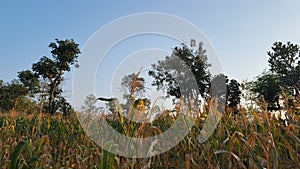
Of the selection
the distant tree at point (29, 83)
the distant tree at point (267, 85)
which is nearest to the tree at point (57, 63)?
the distant tree at point (29, 83)

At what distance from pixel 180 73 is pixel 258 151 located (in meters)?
17.2

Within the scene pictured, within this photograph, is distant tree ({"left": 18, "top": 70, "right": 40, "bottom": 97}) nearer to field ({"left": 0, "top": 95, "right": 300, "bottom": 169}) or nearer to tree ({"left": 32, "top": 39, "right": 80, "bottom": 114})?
tree ({"left": 32, "top": 39, "right": 80, "bottom": 114})

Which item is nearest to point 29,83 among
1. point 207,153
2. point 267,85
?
point 267,85

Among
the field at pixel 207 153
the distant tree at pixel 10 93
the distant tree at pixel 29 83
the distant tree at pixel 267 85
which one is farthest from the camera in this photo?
the distant tree at pixel 29 83

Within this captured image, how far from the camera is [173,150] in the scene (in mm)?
2184

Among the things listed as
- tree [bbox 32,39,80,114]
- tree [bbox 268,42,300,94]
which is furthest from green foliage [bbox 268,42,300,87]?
tree [bbox 32,39,80,114]

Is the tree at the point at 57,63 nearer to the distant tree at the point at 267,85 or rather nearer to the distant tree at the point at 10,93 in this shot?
the distant tree at the point at 10,93

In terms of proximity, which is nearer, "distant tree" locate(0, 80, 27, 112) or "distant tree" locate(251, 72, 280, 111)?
"distant tree" locate(251, 72, 280, 111)

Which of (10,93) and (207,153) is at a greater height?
(10,93)

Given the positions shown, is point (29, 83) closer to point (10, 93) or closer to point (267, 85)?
point (10, 93)

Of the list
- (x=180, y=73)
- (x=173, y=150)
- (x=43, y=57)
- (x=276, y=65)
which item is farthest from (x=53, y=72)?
(x=173, y=150)

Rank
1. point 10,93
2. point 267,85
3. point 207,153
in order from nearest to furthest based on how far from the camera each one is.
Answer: point 207,153, point 267,85, point 10,93

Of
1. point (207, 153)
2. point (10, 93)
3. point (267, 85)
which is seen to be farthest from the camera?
point (10, 93)

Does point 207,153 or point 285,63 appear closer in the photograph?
point 207,153
